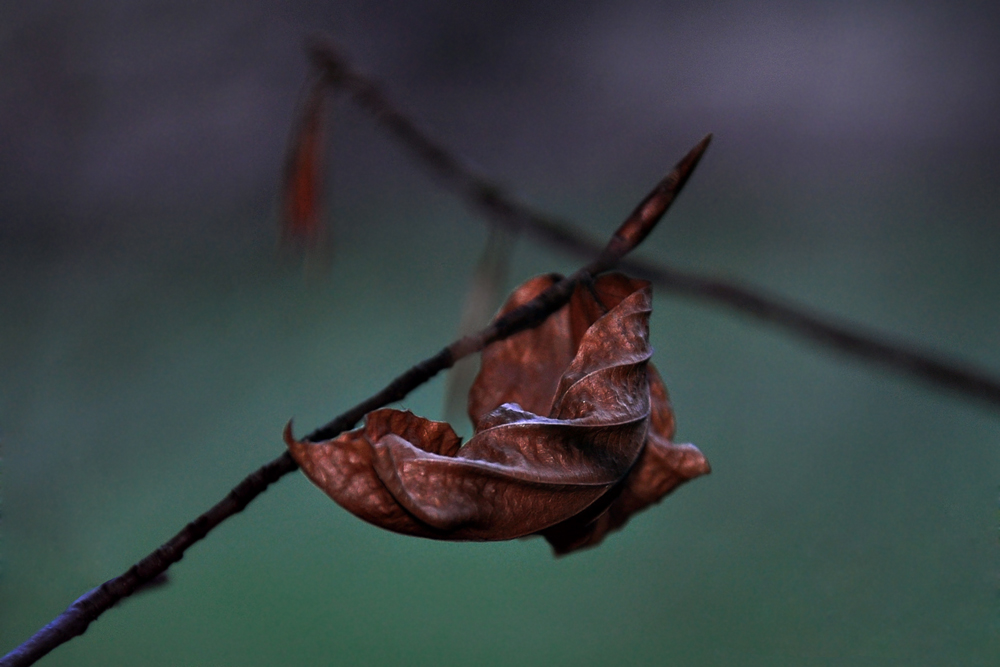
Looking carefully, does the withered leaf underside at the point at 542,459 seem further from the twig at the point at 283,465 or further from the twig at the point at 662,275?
the twig at the point at 662,275

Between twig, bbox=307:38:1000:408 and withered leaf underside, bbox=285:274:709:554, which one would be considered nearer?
withered leaf underside, bbox=285:274:709:554

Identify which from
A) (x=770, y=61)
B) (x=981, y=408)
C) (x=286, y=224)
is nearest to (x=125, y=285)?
(x=286, y=224)

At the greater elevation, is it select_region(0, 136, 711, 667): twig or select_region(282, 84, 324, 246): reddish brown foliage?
→ select_region(282, 84, 324, 246): reddish brown foliage

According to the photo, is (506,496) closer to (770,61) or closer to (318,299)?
(318,299)

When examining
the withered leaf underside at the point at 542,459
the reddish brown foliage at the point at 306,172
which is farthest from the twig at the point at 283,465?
the reddish brown foliage at the point at 306,172

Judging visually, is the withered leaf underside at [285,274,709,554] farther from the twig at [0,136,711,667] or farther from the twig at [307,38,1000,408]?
the twig at [307,38,1000,408]

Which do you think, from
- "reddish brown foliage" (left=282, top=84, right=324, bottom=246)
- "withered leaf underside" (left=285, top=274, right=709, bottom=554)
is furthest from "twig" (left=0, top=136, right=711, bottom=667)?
"reddish brown foliage" (left=282, top=84, right=324, bottom=246)
